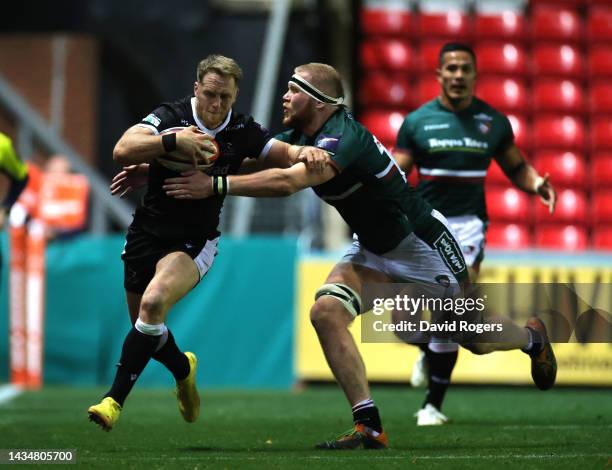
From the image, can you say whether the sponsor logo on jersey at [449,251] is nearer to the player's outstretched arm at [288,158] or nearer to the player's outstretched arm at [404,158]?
the player's outstretched arm at [288,158]

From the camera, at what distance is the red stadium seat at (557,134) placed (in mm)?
16688

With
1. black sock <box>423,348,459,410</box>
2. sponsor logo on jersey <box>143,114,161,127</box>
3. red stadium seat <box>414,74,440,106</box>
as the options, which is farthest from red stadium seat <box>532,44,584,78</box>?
sponsor logo on jersey <box>143,114,161,127</box>

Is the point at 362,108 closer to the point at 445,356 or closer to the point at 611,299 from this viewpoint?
the point at 611,299

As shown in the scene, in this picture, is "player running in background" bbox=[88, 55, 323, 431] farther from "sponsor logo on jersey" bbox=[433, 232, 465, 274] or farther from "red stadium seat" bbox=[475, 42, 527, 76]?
"red stadium seat" bbox=[475, 42, 527, 76]

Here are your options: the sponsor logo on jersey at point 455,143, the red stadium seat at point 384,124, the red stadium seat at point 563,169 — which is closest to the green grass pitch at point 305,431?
the sponsor logo on jersey at point 455,143

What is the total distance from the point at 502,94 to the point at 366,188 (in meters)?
10.1

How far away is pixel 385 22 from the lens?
1730 centimetres

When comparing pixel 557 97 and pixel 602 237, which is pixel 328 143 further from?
pixel 557 97

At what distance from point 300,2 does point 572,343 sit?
6.72 metres

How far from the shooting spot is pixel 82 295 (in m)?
13.7

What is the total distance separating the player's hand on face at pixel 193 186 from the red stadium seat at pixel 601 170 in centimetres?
1046

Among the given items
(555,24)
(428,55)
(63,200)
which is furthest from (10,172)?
(555,24)

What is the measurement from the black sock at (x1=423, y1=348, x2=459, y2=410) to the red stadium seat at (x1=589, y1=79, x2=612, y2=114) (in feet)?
29.8

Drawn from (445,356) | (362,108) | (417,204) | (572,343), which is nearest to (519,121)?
(362,108)
